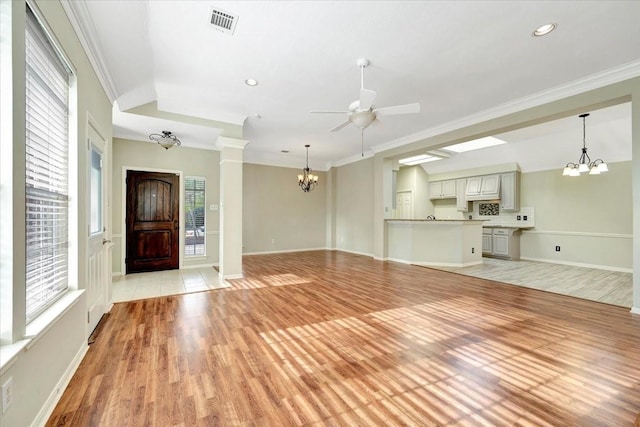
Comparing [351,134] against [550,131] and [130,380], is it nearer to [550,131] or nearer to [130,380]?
[550,131]

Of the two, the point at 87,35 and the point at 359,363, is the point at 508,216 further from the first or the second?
the point at 87,35

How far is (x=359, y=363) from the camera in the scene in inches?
84.7

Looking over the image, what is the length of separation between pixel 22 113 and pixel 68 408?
1736mm

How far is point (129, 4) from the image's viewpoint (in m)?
2.22

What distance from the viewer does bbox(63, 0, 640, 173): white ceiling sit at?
2.36 metres

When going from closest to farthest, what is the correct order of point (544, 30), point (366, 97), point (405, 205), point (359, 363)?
point (359, 363) → point (544, 30) → point (366, 97) → point (405, 205)

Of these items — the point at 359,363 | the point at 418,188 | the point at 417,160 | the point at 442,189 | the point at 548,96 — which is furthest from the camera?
the point at 418,188

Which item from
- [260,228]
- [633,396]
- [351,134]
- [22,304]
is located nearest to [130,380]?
[22,304]

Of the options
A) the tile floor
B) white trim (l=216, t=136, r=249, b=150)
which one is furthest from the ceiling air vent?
the tile floor

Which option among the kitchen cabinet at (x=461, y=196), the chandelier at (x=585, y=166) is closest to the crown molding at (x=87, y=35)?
the chandelier at (x=585, y=166)

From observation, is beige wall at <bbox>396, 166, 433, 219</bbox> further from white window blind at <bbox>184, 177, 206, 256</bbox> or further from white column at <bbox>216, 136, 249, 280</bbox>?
white window blind at <bbox>184, 177, 206, 256</bbox>

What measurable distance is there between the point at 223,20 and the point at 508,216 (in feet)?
26.9

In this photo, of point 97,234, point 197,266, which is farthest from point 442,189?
point 97,234

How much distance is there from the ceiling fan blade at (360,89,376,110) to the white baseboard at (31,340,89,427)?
3439 mm
